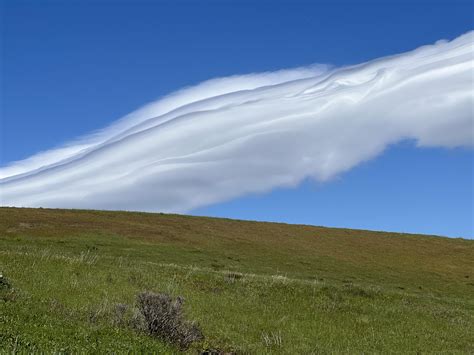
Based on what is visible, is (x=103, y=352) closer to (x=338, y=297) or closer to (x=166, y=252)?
(x=338, y=297)

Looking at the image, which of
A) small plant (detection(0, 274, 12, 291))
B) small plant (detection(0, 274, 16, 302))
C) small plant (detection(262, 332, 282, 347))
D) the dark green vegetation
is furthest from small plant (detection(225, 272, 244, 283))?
small plant (detection(0, 274, 12, 291))

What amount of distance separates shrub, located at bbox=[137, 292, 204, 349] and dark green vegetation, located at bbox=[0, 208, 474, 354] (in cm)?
53

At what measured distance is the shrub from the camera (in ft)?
65.1

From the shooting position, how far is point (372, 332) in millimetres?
25734

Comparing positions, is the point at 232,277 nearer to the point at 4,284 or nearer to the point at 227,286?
the point at 227,286

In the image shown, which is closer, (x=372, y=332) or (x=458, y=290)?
(x=372, y=332)

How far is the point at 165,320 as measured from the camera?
65.8ft

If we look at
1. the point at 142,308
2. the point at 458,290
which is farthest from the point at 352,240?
the point at 142,308

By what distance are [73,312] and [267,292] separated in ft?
38.3

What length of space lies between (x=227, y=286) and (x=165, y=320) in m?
11.0

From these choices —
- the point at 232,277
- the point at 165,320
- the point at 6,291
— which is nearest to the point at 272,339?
the point at 165,320

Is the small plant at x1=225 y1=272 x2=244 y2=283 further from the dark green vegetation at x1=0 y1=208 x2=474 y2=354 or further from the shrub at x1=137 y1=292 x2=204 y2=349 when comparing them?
the shrub at x1=137 y1=292 x2=204 y2=349

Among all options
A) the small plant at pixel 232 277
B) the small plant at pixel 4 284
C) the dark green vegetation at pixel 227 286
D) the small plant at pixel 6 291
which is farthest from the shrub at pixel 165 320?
the small plant at pixel 232 277

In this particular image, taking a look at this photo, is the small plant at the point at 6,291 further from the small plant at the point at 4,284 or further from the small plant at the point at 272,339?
the small plant at the point at 272,339
